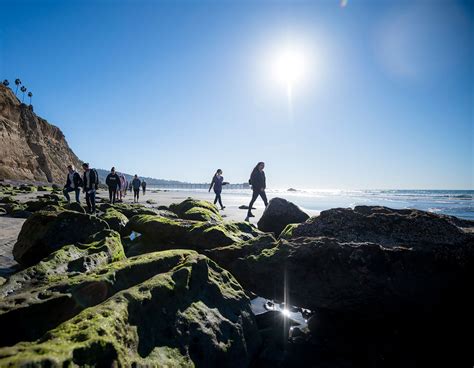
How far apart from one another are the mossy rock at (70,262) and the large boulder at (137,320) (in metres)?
0.50

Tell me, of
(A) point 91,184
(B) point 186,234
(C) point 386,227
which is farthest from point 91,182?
(C) point 386,227

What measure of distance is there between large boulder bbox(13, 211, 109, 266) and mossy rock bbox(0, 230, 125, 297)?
46cm

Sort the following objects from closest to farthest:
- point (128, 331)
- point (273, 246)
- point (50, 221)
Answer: point (128, 331), point (273, 246), point (50, 221)

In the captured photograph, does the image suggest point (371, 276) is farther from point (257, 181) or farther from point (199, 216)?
point (257, 181)

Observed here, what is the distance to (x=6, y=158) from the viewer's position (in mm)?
49375

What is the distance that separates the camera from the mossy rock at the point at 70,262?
138 inches

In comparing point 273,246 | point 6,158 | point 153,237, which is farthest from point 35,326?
point 6,158

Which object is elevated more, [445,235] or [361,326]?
[445,235]

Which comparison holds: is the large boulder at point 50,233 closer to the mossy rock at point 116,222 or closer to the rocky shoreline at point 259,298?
the rocky shoreline at point 259,298

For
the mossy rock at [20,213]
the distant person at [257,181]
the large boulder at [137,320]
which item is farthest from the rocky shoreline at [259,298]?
the distant person at [257,181]

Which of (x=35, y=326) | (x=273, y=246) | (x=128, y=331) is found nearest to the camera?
(x=128, y=331)

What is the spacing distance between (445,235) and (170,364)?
3891 mm

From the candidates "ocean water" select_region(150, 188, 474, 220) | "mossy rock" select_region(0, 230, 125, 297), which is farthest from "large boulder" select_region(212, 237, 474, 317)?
"ocean water" select_region(150, 188, 474, 220)

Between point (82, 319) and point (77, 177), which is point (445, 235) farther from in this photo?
point (77, 177)
